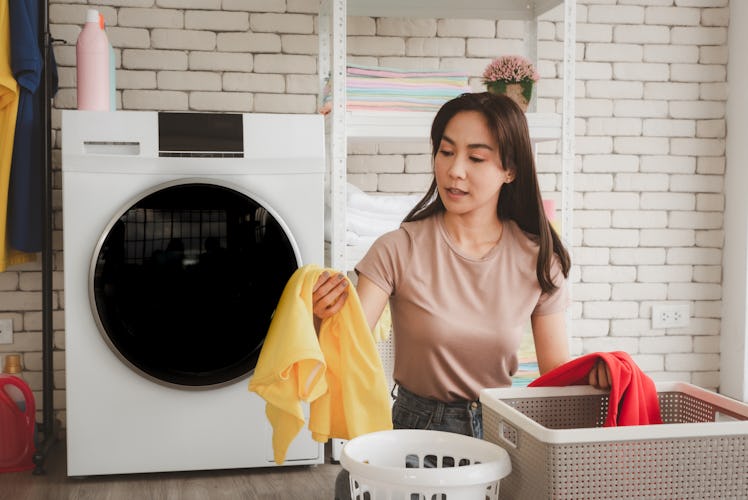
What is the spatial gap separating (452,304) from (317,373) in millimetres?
498

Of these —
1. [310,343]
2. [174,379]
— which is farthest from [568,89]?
[310,343]

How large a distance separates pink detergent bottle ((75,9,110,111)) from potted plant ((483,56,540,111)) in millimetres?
1205

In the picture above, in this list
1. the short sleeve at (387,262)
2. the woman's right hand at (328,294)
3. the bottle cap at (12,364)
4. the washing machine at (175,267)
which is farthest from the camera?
the bottle cap at (12,364)

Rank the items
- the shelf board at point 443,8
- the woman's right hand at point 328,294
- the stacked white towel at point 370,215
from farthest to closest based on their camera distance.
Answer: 1. the shelf board at point 443,8
2. the stacked white towel at point 370,215
3. the woman's right hand at point 328,294

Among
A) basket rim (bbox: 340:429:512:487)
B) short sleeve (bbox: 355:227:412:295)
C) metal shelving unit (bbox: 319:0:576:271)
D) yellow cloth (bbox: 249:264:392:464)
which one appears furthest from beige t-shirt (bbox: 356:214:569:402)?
metal shelving unit (bbox: 319:0:576:271)

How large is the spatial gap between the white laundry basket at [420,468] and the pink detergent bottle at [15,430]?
1.85m

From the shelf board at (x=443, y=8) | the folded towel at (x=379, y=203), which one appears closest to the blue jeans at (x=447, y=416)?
the folded towel at (x=379, y=203)

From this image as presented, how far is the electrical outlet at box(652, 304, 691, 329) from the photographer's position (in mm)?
3416

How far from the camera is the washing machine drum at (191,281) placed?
2496 millimetres

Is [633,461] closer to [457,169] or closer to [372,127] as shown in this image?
[457,169]

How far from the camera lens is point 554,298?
1752 mm

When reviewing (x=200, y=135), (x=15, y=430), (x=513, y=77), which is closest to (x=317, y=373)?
(x=200, y=135)

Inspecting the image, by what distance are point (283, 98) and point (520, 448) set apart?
225 cm

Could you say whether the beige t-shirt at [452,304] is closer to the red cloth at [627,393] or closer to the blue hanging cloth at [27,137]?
the red cloth at [627,393]
